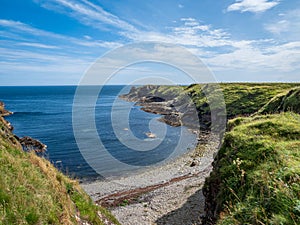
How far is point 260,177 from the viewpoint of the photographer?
25.2 ft

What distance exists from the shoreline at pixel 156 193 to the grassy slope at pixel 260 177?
10.2 metres

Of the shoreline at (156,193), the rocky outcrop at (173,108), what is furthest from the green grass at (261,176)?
the rocky outcrop at (173,108)

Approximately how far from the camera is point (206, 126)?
7469 cm

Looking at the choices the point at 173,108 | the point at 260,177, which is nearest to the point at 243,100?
the point at 173,108

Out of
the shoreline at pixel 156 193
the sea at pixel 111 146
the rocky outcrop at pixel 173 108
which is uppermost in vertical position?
the rocky outcrop at pixel 173 108

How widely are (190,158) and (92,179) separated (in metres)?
21.1

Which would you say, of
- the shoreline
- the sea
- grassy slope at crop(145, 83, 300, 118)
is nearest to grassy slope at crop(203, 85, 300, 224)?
the shoreline

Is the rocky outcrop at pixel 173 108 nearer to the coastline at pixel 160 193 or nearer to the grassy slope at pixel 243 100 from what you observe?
the grassy slope at pixel 243 100

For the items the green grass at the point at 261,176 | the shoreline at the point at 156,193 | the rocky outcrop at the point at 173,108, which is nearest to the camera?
the green grass at the point at 261,176

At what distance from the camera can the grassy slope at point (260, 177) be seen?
218 inches

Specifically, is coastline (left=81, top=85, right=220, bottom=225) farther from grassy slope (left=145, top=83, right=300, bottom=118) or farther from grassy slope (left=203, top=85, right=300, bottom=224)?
grassy slope (left=145, top=83, right=300, bottom=118)

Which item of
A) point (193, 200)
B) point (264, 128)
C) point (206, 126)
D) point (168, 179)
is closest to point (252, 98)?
point (206, 126)

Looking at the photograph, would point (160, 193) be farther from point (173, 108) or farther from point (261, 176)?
point (173, 108)

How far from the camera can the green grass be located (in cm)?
553
